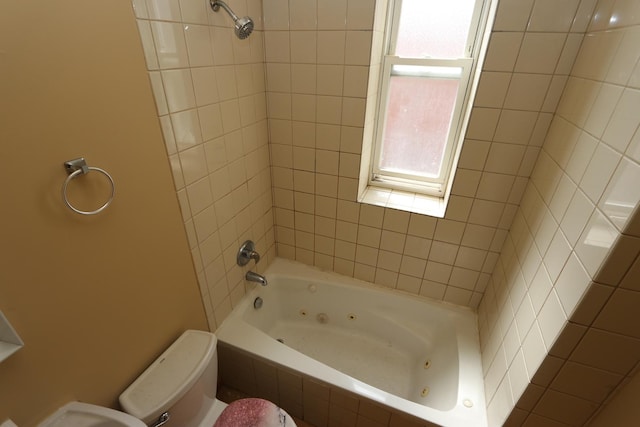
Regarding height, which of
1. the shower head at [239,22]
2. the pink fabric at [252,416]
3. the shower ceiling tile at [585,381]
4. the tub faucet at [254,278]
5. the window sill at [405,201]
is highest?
the shower head at [239,22]

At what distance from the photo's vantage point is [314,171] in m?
1.68

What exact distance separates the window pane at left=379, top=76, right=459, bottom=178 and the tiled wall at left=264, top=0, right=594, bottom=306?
0.86ft

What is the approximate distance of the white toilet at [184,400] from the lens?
99 cm

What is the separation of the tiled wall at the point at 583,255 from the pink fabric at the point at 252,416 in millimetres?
813

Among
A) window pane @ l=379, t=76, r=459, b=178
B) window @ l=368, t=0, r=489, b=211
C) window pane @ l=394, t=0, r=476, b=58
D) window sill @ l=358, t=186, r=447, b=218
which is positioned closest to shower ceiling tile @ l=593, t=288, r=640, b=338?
window sill @ l=358, t=186, r=447, b=218

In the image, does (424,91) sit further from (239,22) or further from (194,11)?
(194,11)

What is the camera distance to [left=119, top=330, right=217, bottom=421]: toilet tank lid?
1014 millimetres

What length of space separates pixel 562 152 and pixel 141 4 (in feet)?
4.62

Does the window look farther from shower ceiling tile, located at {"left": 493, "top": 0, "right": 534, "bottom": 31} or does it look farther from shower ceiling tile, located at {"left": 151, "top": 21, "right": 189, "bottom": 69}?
shower ceiling tile, located at {"left": 151, "top": 21, "right": 189, "bottom": 69}

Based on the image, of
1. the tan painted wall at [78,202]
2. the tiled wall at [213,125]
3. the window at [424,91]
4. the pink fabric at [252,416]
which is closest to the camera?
the tan painted wall at [78,202]

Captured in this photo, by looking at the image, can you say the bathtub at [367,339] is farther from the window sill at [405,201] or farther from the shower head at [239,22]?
the shower head at [239,22]

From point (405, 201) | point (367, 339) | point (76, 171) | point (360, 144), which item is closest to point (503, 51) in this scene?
point (360, 144)

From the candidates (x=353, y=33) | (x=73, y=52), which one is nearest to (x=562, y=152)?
(x=353, y=33)

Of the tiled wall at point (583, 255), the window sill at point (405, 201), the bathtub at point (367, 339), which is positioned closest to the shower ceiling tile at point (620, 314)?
the tiled wall at point (583, 255)
